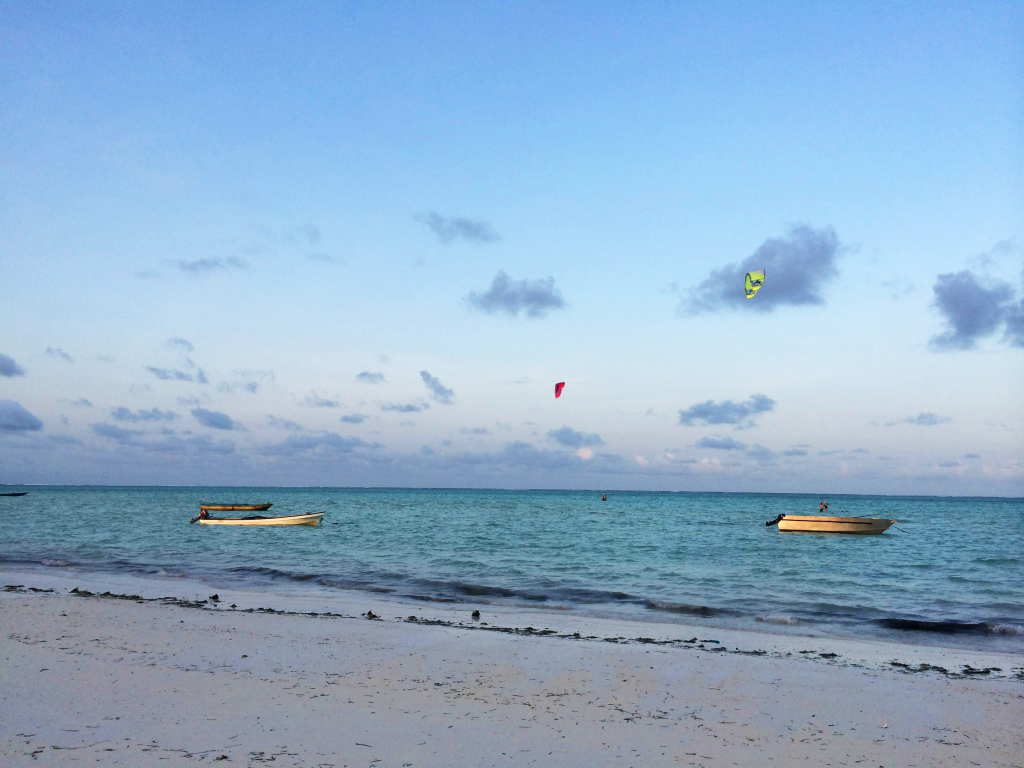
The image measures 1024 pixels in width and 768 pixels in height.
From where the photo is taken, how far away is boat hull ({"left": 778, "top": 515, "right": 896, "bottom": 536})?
4331 centimetres

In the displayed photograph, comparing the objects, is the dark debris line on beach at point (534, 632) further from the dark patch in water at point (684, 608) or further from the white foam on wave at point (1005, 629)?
the white foam on wave at point (1005, 629)

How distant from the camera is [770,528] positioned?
53750mm

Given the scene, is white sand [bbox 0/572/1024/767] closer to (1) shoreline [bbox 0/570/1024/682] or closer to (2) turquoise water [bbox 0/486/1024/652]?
(1) shoreline [bbox 0/570/1024/682]

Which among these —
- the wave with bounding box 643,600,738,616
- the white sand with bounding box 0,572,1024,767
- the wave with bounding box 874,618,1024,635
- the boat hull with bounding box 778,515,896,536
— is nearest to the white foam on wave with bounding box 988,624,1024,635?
the wave with bounding box 874,618,1024,635

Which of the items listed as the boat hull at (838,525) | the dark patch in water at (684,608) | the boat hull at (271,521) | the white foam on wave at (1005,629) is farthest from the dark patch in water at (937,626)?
the boat hull at (271,521)

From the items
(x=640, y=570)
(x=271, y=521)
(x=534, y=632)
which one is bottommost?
(x=271, y=521)

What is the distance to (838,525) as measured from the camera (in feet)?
143

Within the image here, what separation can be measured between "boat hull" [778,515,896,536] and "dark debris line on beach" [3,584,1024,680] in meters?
33.5

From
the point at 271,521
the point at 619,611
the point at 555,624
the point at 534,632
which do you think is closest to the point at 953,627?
the point at 619,611

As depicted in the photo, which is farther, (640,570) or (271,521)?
(271,521)

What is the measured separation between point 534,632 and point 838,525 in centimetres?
3665

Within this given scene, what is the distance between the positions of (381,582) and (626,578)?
8.29 m

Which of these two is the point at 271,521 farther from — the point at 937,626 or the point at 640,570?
the point at 937,626

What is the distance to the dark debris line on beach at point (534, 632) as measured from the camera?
37.2 ft
